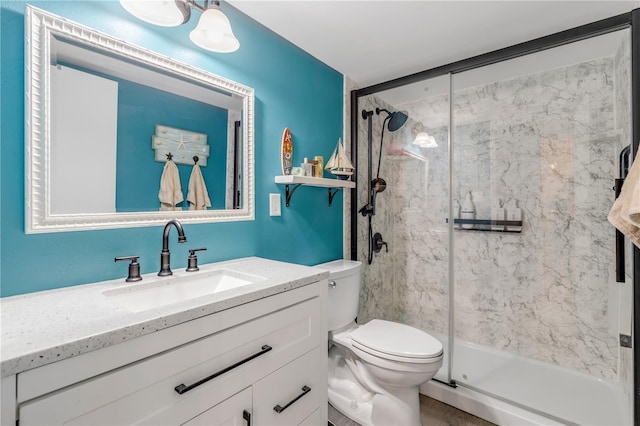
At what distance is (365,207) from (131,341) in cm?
192

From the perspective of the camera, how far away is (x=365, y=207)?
2387 millimetres

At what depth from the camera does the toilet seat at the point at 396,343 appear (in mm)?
1486

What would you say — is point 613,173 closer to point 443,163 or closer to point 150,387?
point 443,163

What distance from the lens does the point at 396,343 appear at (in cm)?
161

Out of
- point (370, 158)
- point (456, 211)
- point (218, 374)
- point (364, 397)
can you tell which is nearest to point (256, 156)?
point (218, 374)

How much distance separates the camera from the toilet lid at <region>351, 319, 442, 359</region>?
1509 millimetres

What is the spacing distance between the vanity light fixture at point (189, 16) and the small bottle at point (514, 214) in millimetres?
2168

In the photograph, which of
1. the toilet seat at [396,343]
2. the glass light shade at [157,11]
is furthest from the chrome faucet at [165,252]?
the toilet seat at [396,343]

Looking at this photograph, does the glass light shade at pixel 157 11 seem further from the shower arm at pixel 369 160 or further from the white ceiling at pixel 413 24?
the shower arm at pixel 369 160

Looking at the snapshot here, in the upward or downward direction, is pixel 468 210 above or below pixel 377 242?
above

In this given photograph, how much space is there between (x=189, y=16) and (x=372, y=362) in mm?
1741

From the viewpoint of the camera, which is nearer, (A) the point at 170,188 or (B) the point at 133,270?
(B) the point at 133,270

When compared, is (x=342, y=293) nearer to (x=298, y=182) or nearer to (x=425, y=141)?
(x=298, y=182)

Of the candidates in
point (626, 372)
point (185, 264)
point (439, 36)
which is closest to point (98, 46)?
point (185, 264)
